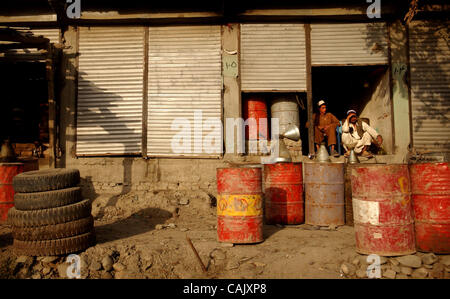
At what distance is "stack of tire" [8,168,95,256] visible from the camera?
4.09m

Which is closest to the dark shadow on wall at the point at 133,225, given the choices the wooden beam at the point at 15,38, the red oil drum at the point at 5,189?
the red oil drum at the point at 5,189

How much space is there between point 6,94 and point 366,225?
11.6 metres

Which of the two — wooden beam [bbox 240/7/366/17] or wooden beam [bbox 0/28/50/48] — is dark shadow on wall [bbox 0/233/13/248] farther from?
wooden beam [bbox 240/7/366/17]

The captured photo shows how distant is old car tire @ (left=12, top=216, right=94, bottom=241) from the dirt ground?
0.28 m

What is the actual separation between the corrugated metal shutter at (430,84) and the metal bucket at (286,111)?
3.09 metres

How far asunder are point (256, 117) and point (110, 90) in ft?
13.5

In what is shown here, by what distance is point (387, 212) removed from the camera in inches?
152

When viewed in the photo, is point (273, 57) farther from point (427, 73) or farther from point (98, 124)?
point (98, 124)

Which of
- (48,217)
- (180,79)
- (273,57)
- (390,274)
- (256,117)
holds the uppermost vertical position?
(273,57)

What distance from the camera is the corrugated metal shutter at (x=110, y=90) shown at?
7.89 meters

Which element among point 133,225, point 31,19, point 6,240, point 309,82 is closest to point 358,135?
point 309,82

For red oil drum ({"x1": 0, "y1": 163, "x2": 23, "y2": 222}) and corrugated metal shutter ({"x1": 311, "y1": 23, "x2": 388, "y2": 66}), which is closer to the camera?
red oil drum ({"x1": 0, "y1": 163, "x2": 23, "y2": 222})

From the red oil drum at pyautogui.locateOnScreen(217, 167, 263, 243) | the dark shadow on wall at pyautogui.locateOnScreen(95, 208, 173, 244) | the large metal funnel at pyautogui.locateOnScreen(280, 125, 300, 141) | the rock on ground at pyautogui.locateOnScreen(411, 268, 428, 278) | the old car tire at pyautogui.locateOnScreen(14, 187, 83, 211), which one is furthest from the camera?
the large metal funnel at pyautogui.locateOnScreen(280, 125, 300, 141)

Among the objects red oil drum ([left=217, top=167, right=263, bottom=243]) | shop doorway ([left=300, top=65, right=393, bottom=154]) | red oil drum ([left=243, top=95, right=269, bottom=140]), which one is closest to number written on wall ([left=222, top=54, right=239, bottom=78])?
red oil drum ([left=243, top=95, right=269, bottom=140])
